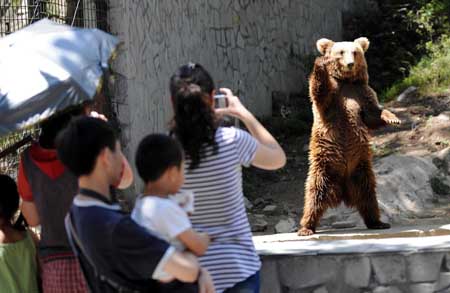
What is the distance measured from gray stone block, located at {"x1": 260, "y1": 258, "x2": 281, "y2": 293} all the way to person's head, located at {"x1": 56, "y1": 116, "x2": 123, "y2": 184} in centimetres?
182

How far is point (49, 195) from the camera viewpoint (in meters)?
4.00

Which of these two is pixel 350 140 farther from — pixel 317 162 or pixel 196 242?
pixel 196 242

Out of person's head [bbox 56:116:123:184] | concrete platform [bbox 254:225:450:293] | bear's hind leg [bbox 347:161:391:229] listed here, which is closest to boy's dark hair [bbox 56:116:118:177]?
person's head [bbox 56:116:123:184]

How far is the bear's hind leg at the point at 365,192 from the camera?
693 centimetres

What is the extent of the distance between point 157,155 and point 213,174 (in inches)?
16.0

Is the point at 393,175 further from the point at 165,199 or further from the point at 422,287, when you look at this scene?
the point at 165,199

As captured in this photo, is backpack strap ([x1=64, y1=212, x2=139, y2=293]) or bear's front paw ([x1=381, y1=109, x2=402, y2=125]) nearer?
backpack strap ([x1=64, y1=212, x2=139, y2=293])

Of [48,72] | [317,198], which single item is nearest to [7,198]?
[48,72]

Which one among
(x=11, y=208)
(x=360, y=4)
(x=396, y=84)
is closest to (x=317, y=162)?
(x=11, y=208)

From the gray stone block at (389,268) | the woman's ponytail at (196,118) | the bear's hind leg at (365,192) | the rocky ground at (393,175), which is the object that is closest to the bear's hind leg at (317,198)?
the bear's hind leg at (365,192)

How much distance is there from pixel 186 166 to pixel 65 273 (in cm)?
76

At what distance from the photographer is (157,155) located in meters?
3.38

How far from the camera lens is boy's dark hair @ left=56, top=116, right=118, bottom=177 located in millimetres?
3346

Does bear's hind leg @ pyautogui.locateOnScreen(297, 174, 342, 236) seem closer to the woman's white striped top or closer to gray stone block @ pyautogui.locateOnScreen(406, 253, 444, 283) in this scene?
gray stone block @ pyautogui.locateOnScreen(406, 253, 444, 283)
